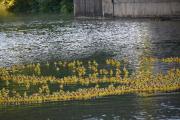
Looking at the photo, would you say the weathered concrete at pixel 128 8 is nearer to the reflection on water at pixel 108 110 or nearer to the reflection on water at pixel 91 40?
the reflection on water at pixel 91 40

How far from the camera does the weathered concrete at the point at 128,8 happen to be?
223ft

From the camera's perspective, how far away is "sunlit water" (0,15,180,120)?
2303 centimetres

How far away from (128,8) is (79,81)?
141 feet

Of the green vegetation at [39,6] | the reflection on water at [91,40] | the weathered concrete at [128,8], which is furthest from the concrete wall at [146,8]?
the green vegetation at [39,6]

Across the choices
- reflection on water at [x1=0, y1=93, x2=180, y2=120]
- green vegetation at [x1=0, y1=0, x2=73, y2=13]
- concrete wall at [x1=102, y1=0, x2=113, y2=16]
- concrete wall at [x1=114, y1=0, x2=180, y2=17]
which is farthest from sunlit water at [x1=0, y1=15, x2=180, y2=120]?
green vegetation at [x1=0, y1=0, x2=73, y2=13]

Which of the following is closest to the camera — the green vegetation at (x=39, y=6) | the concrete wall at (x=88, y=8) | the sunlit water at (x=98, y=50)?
the sunlit water at (x=98, y=50)

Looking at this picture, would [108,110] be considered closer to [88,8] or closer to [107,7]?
[107,7]

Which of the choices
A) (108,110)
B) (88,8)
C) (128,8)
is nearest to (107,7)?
(128,8)

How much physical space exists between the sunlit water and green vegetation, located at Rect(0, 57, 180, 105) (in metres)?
1.07

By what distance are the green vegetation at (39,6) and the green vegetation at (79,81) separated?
6707 centimetres

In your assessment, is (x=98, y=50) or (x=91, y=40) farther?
(x=91, y=40)

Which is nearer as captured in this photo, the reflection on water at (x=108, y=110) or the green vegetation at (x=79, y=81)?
the reflection on water at (x=108, y=110)

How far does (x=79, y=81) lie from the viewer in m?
29.9

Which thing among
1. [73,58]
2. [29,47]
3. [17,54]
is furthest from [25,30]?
[73,58]
